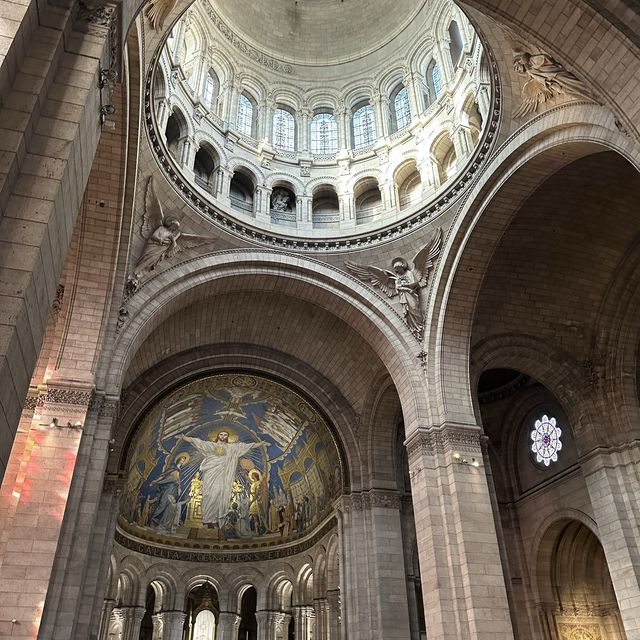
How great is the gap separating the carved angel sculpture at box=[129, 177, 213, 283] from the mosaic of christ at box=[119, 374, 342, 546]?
6276 millimetres

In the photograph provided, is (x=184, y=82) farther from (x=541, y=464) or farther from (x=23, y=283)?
(x=541, y=464)

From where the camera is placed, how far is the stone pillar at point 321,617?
22.6 m

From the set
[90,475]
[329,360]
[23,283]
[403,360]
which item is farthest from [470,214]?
[23,283]

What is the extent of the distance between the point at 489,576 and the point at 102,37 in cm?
1255

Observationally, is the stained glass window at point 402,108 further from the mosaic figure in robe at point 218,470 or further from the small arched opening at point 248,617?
the small arched opening at point 248,617

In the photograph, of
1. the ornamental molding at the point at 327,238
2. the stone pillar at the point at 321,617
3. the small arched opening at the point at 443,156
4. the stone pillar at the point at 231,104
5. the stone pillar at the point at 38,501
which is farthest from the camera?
the stone pillar at the point at 321,617

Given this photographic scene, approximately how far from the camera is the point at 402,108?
20875mm

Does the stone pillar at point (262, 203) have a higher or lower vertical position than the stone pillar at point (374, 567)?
higher

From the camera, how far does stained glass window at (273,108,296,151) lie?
21281 millimetres

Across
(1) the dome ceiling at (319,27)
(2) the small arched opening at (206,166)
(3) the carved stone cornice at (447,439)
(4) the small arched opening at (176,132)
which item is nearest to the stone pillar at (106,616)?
(3) the carved stone cornice at (447,439)

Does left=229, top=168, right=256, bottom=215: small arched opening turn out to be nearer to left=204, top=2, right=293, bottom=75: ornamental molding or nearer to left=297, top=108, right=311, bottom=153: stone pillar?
left=297, top=108, right=311, bottom=153: stone pillar

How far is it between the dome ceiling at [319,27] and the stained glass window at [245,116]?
2342 millimetres

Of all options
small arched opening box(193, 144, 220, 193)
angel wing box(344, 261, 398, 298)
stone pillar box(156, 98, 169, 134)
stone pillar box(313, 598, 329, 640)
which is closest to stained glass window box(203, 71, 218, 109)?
small arched opening box(193, 144, 220, 193)

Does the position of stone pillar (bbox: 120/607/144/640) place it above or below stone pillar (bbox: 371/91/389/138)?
below
